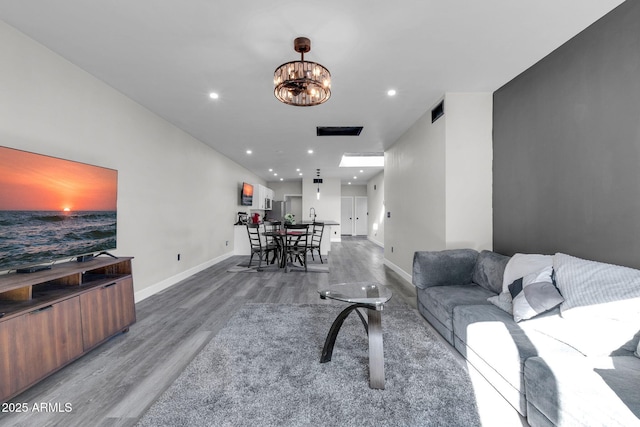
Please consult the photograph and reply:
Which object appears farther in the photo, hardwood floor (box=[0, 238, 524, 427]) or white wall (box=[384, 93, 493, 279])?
white wall (box=[384, 93, 493, 279])

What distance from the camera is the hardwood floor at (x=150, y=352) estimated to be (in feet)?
5.28

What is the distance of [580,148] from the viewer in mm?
2227

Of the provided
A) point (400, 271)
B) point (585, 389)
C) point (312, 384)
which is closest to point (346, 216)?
point (400, 271)

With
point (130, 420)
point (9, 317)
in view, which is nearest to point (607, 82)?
point (130, 420)

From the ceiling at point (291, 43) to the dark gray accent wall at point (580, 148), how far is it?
0.70ft

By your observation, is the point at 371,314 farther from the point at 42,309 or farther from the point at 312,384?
the point at 42,309

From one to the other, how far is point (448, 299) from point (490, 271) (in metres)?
0.61

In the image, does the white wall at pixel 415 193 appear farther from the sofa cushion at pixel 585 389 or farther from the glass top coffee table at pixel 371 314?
the sofa cushion at pixel 585 389

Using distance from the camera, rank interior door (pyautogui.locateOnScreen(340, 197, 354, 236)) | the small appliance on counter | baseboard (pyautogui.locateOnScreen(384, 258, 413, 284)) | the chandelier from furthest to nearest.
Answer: interior door (pyautogui.locateOnScreen(340, 197, 354, 236)) → the small appliance on counter → baseboard (pyautogui.locateOnScreen(384, 258, 413, 284)) → the chandelier

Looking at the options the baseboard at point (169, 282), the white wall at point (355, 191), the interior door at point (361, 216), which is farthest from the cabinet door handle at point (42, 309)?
the interior door at point (361, 216)

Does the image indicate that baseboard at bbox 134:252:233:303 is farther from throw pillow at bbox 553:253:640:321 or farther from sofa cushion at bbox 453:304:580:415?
throw pillow at bbox 553:253:640:321

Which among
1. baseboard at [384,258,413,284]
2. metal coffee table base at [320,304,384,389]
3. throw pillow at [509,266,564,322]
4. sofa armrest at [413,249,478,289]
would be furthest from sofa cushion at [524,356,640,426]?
baseboard at [384,258,413,284]

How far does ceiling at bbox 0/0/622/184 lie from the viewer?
6.36 feet

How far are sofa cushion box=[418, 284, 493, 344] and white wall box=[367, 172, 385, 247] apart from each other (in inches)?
248
